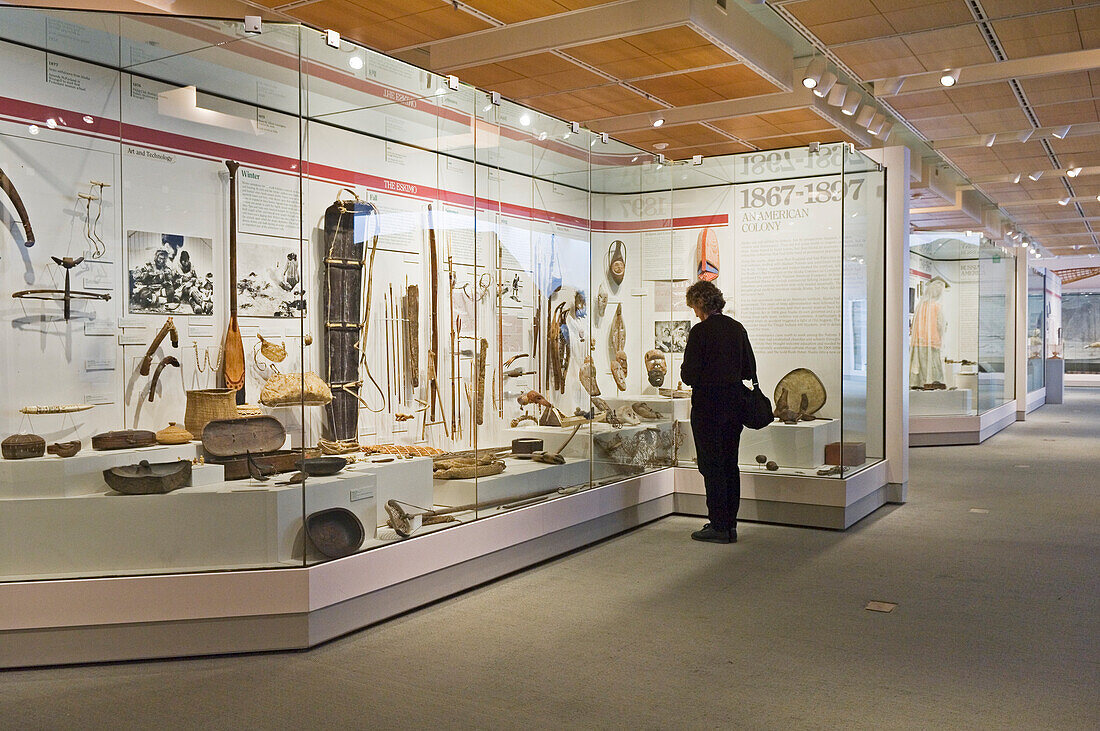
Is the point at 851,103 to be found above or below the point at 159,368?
above

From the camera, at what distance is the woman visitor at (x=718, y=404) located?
19.2ft

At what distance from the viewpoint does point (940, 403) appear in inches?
487

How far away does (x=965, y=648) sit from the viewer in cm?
388

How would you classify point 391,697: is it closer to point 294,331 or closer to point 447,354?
point 294,331

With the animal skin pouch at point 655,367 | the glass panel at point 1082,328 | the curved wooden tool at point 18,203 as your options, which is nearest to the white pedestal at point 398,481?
the curved wooden tool at point 18,203

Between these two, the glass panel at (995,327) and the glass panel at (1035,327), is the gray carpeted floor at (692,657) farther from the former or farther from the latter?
the glass panel at (1035,327)

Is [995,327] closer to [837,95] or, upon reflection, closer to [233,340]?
[837,95]

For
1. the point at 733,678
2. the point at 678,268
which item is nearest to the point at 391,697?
the point at 733,678

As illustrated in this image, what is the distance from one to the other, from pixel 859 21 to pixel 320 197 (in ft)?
13.7

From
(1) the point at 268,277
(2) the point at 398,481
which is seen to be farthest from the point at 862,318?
(1) the point at 268,277

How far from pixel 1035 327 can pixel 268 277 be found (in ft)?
58.0

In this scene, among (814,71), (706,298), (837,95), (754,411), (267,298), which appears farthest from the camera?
(837,95)

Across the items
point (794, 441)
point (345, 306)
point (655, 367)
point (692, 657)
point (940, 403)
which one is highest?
point (345, 306)

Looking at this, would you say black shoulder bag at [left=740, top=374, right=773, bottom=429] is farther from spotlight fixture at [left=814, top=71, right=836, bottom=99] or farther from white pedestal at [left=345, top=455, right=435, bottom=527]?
spotlight fixture at [left=814, top=71, right=836, bottom=99]
